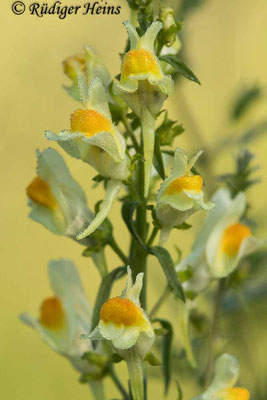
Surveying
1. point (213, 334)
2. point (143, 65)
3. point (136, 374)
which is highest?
point (143, 65)

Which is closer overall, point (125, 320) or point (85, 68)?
point (125, 320)

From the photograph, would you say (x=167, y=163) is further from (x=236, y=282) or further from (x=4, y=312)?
(x=4, y=312)

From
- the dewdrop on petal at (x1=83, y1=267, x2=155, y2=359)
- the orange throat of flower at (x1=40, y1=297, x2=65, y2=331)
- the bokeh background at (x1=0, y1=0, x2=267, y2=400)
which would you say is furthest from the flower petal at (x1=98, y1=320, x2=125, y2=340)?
the bokeh background at (x1=0, y1=0, x2=267, y2=400)

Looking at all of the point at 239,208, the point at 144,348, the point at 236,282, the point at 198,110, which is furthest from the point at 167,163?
the point at 198,110

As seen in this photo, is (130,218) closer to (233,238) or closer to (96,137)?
(96,137)

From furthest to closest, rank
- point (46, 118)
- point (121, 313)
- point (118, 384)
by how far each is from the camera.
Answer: point (46, 118) < point (118, 384) < point (121, 313)

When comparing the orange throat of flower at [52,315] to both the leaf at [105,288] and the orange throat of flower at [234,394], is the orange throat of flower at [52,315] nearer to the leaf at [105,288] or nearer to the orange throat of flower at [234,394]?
the leaf at [105,288]

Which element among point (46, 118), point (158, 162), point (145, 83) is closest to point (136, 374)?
point (158, 162)

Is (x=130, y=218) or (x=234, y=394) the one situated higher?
(x=130, y=218)

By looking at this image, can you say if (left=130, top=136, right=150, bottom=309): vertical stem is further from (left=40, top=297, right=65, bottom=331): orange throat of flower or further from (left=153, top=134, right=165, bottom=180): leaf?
(left=40, top=297, right=65, bottom=331): orange throat of flower
